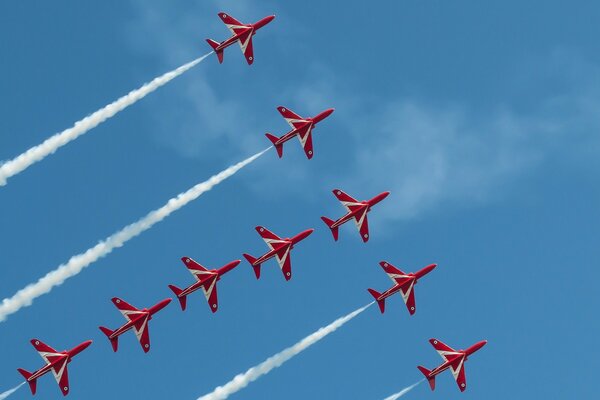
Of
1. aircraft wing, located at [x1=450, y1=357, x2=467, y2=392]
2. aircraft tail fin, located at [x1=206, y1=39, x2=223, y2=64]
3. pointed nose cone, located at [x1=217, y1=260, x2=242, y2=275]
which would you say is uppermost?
aircraft tail fin, located at [x1=206, y1=39, x2=223, y2=64]

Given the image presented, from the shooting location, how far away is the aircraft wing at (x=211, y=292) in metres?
132

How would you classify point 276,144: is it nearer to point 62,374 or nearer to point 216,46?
point 216,46

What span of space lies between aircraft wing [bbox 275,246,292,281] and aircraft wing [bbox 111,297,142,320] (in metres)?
14.1

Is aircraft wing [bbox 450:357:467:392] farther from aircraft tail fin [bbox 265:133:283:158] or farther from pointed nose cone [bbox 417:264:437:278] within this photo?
aircraft tail fin [bbox 265:133:283:158]

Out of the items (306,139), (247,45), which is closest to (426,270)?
(306,139)

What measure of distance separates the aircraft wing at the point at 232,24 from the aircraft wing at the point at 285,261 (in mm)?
20317

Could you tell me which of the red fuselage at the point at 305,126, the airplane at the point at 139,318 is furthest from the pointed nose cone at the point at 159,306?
the red fuselage at the point at 305,126

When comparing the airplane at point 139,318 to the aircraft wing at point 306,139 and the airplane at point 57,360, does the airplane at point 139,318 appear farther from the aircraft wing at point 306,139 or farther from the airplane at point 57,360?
the aircraft wing at point 306,139

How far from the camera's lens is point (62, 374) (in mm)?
125625

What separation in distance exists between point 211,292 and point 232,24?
24539 millimetres

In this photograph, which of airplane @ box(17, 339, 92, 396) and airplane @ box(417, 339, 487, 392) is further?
airplane @ box(417, 339, 487, 392)

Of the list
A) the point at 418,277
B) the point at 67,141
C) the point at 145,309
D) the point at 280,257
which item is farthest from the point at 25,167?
the point at 418,277

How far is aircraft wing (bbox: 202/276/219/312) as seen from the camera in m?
132

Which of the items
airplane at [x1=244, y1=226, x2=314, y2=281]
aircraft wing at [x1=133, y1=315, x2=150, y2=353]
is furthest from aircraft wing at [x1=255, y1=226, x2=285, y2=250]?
aircraft wing at [x1=133, y1=315, x2=150, y2=353]
